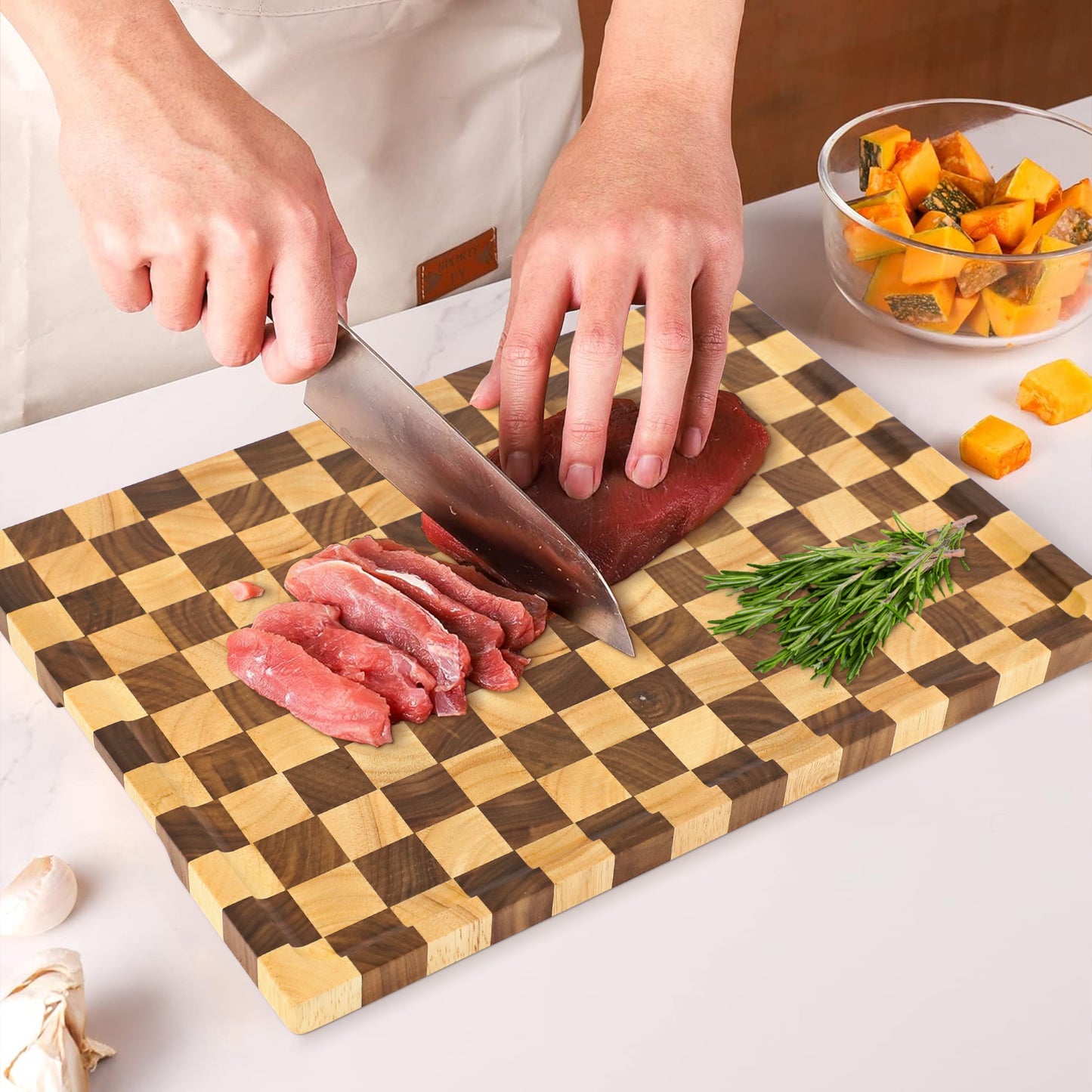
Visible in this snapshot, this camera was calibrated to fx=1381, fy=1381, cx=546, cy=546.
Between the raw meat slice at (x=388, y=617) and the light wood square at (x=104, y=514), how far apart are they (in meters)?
0.29

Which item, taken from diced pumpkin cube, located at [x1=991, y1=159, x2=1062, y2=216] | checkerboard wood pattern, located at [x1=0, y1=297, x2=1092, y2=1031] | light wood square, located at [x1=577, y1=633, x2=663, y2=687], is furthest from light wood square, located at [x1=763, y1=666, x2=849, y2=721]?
diced pumpkin cube, located at [x1=991, y1=159, x2=1062, y2=216]

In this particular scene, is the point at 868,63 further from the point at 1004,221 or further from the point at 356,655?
the point at 356,655

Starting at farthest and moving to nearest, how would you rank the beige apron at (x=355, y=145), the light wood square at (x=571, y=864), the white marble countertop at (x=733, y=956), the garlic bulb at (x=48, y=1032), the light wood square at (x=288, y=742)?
the beige apron at (x=355, y=145) < the light wood square at (x=288, y=742) < the light wood square at (x=571, y=864) < the white marble countertop at (x=733, y=956) < the garlic bulb at (x=48, y=1032)

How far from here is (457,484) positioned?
5.73 feet

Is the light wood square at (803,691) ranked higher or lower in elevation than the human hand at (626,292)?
lower

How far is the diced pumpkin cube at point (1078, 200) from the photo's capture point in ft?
7.04

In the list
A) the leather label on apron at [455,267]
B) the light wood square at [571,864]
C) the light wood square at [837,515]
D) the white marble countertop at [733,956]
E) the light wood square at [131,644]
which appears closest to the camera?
the white marble countertop at [733,956]

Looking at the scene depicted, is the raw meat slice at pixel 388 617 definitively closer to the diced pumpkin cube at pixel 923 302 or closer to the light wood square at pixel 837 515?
the light wood square at pixel 837 515

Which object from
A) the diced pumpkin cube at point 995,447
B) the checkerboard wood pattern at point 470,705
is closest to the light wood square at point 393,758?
the checkerboard wood pattern at point 470,705

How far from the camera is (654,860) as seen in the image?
151 cm

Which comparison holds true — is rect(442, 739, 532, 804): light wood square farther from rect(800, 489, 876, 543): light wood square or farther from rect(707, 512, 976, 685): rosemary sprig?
rect(800, 489, 876, 543): light wood square

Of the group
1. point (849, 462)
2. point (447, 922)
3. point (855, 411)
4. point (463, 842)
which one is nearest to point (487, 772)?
point (463, 842)

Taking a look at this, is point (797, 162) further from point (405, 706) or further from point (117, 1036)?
point (117, 1036)

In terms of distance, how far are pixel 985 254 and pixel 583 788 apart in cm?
103
